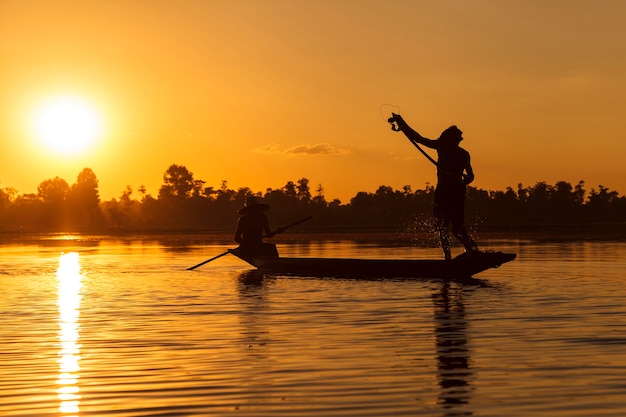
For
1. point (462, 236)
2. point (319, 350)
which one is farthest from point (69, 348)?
point (462, 236)

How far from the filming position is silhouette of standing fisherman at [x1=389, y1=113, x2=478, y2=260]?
2166 centimetres

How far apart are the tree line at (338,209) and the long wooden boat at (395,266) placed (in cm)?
7332

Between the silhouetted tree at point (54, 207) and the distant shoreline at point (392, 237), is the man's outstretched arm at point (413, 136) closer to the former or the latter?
the distant shoreline at point (392, 237)

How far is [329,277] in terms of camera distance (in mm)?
23922

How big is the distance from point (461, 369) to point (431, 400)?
147 centimetres

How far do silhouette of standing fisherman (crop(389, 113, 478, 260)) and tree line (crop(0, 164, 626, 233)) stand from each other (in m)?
75.9

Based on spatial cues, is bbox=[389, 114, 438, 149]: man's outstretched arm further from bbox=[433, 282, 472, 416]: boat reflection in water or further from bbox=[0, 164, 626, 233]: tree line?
bbox=[0, 164, 626, 233]: tree line

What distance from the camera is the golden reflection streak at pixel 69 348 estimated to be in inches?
334

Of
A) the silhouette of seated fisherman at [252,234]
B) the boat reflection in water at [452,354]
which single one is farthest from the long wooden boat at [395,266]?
the boat reflection in water at [452,354]

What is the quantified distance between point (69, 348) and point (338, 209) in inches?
5116

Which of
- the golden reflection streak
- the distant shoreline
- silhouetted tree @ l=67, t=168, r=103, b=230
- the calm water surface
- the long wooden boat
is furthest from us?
silhouetted tree @ l=67, t=168, r=103, b=230

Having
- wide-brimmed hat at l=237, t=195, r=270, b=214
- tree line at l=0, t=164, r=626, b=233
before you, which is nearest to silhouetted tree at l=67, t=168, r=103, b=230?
tree line at l=0, t=164, r=626, b=233

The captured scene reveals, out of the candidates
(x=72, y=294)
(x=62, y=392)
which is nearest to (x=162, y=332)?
(x=62, y=392)

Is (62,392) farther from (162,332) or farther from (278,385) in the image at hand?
(162,332)
